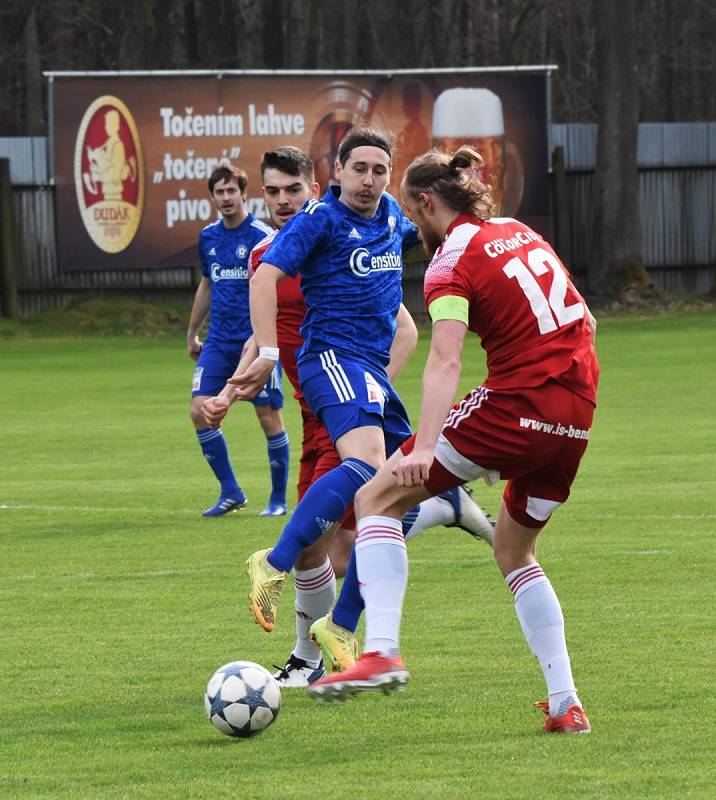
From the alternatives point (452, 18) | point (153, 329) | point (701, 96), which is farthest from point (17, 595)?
point (701, 96)

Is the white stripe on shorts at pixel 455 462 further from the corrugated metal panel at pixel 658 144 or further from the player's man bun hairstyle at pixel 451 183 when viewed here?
the corrugated metal panel at pixel 658 144

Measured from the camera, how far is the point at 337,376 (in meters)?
6.62

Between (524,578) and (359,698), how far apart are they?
3.08 feet

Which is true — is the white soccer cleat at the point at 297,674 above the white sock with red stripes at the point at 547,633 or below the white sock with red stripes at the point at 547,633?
below

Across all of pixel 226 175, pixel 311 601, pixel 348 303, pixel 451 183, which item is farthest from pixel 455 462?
pixel 226 175

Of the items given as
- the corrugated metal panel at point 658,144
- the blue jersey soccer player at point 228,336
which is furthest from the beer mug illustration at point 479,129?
the blue jersey soccer player at point 228,336

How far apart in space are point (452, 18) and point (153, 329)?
66.1ft

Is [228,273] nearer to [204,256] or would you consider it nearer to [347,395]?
[204,256]

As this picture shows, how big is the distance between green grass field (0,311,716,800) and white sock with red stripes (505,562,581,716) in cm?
15

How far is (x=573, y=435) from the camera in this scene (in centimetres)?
534

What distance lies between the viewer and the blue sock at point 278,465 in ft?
37.4

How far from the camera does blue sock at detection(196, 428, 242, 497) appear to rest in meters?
11.5

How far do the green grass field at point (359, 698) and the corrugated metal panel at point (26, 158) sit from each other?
14649 millimetres

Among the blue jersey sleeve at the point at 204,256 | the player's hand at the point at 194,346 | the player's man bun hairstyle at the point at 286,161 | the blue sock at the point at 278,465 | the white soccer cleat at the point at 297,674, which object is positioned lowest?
the blue sock at the point at 278,465
